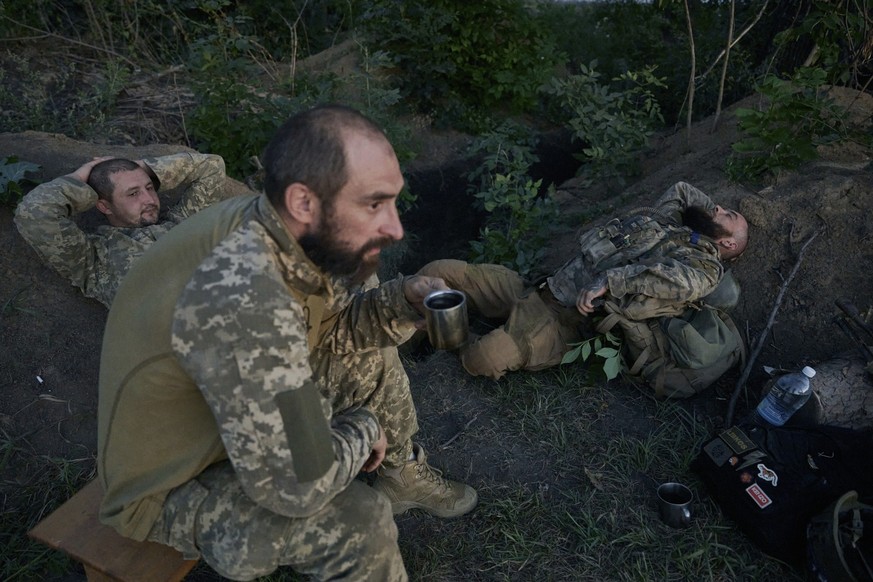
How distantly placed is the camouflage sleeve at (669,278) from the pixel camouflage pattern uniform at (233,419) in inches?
70.2

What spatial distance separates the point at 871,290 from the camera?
363cm

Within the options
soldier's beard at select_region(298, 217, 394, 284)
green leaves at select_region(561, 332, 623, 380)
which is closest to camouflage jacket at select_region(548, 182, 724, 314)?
green leaves at select_region(561, 332, 623, 380)

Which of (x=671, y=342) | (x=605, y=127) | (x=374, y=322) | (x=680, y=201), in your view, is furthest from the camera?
(x=605, y=127)

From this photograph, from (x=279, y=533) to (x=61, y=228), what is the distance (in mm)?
2151

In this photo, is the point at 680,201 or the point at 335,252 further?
the point at 680,201

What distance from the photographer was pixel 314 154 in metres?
1.87

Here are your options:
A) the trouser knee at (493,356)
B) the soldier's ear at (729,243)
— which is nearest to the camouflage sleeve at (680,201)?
the soldier's ear at (729,243)

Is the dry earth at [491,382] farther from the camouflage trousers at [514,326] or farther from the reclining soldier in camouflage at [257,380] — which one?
the reclining soldier in camouflage at [257,380]

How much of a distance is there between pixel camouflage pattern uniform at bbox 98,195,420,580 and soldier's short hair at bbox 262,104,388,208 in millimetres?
122

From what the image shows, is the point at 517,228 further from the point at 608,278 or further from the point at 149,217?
the point at 149,217

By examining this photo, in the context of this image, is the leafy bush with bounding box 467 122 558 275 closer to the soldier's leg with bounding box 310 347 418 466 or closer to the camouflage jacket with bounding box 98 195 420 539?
the soldier's leg with bounding box 310 347 418 466

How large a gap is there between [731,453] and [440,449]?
1.32m

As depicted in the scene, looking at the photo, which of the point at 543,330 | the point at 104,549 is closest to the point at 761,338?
the point at 543,330

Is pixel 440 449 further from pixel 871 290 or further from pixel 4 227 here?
pixel 4 227
